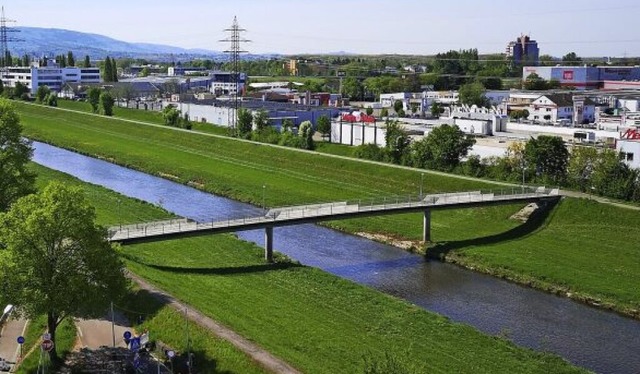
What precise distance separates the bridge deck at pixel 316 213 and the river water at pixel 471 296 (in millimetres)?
2177

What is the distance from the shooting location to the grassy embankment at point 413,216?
112ft

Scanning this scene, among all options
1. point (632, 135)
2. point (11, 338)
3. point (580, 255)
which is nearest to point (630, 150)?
point (632, 135)

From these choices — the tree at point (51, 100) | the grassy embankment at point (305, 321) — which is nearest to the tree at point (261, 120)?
the grassy embankment at point (305, 321)

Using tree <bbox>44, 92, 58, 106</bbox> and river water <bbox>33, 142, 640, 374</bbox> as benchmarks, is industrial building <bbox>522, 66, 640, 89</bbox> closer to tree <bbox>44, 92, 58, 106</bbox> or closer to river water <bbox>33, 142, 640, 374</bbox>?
tree <bbox>44, 92, 58, 106</bbox>

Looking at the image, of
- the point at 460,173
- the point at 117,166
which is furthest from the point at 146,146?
the point at 460,173

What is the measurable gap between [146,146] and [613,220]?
49.1 m

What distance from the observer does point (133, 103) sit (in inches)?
4624

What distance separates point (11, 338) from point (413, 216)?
27127 millimetres

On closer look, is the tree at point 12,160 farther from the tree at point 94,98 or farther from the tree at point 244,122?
the tree at point 94,98

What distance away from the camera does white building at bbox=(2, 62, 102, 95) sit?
454ft

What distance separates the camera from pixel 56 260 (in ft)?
69.5

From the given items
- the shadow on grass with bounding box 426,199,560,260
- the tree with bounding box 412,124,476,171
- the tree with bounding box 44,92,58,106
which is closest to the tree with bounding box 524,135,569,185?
the tree with bounding box 412,124,476,171

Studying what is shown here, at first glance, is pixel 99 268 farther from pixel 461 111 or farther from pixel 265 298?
pixel 461 111

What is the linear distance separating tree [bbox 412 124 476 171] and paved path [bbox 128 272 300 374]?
32421 mm
